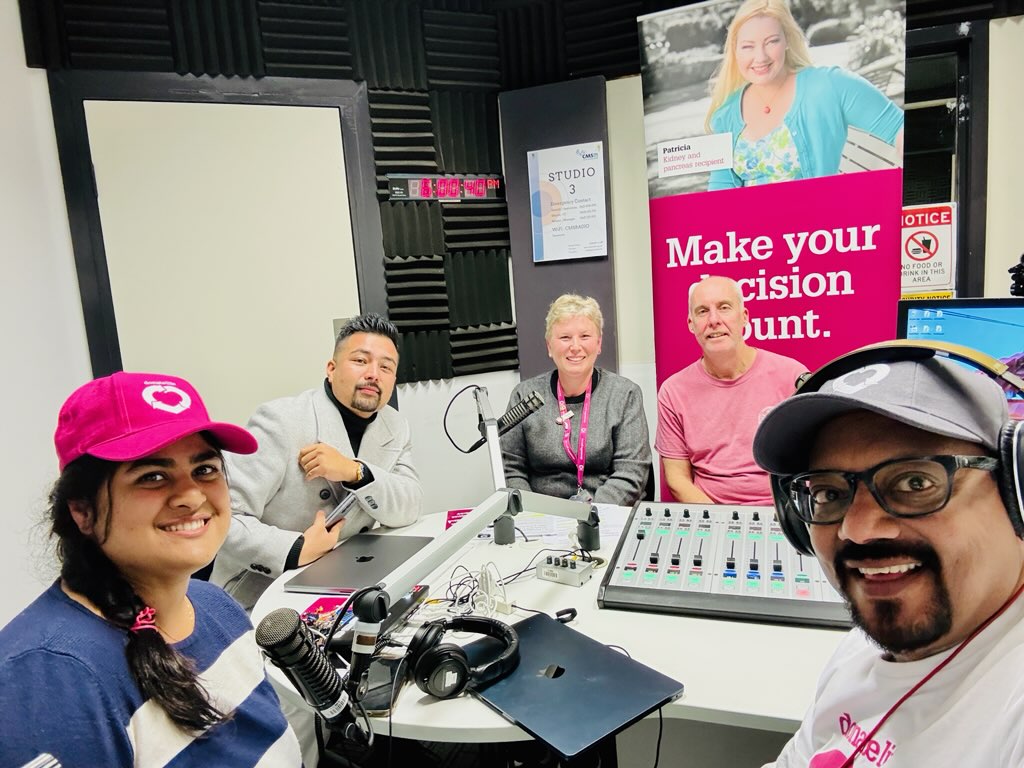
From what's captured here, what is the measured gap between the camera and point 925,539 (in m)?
0.76

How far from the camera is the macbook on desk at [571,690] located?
1.10m

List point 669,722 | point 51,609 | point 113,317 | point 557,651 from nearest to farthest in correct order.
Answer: point 51,609 → point 557,651 → point 669,722 → point 113,317

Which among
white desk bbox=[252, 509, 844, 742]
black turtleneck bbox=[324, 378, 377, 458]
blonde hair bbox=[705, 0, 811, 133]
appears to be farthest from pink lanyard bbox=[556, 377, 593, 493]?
blonde hair bbox=[705, 0, 811, 133]

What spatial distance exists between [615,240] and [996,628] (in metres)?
3.09

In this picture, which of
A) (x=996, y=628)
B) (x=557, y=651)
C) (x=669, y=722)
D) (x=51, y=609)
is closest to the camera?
(x=996, y=628)

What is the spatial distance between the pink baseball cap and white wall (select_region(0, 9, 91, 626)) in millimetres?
1733

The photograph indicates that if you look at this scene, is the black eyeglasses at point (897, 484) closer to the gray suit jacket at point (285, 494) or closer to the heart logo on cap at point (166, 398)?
the heart logo on cap at point (166, 398)

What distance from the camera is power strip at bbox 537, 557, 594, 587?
166cm

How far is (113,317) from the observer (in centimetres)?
299

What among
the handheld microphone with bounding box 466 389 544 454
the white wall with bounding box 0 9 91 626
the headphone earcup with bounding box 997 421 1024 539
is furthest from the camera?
the white wall with bounding box 0 9 91 626

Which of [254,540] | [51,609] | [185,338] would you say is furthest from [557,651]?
[185,338]

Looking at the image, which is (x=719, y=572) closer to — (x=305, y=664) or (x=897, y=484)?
(x=897, y=484)

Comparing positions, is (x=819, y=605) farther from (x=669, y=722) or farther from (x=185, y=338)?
(x=185, y=338)

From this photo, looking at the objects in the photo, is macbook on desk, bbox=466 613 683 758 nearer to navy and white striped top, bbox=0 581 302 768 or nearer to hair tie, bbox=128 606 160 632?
navy and white striped top, bbox=0 581 302 768
